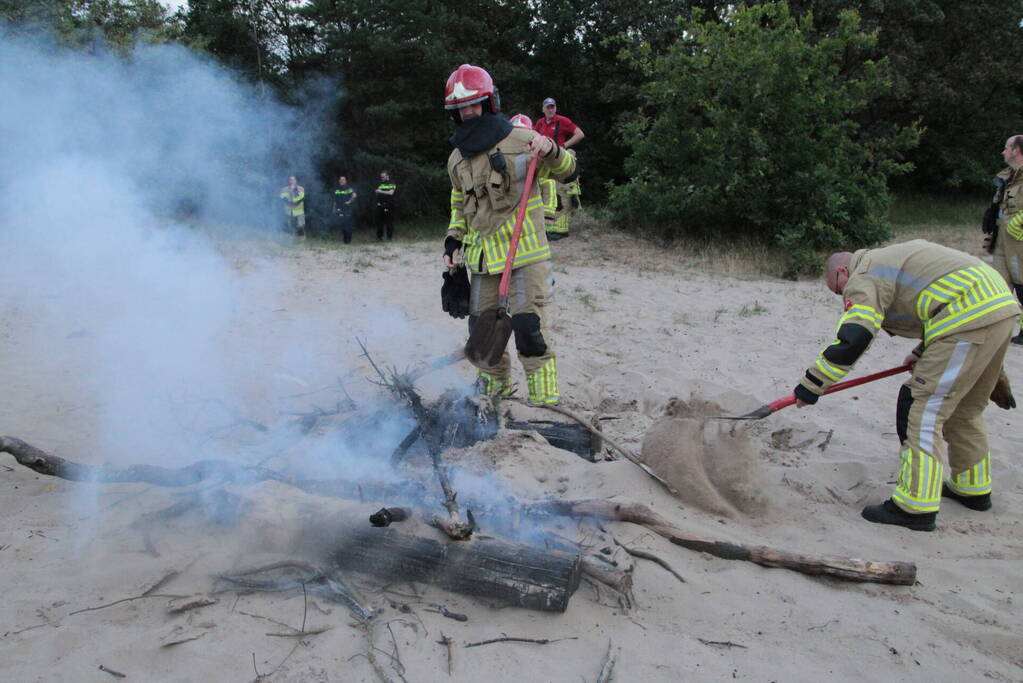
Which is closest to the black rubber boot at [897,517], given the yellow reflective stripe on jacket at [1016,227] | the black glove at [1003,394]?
the black glove at [1003,394]

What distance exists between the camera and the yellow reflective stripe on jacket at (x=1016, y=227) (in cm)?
731

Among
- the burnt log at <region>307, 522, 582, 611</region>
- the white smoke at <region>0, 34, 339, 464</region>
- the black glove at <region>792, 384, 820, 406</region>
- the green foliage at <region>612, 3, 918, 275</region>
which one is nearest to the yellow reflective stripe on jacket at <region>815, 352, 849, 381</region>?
the black glove at <region>792, 384, 820, 406</region>

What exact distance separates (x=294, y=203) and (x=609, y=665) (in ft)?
34.2

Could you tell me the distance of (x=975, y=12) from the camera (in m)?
18.7

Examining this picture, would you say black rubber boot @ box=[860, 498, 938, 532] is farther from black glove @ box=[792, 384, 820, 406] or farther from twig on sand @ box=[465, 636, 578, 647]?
twig on sand @ box=[465, 636, 578, 647]

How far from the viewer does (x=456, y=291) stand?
5.20m

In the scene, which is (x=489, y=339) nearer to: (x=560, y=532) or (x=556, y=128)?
(x=560, y=532)

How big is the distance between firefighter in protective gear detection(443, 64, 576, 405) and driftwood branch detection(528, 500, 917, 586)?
158 centimetres

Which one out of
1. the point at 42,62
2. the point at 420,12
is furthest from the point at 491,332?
the point at 420,12

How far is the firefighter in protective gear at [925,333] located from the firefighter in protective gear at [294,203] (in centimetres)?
942

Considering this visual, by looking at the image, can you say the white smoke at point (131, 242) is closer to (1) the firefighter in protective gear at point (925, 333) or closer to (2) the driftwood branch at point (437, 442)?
(2) the driftwood branch at point (437, 442)

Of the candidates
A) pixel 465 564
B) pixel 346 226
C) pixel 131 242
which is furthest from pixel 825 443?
pixel 346 226

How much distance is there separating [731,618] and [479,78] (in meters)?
3.34

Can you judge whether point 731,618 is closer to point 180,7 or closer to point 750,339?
point 750,339
